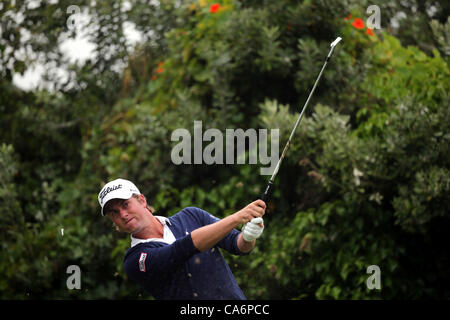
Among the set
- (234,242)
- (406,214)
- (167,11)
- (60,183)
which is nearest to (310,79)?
(406,214)

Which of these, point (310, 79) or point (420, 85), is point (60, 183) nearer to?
point (310, 79)

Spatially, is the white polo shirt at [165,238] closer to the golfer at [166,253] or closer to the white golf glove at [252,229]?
the golfer at [166,253]

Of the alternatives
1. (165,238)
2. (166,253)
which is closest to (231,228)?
(166,253)

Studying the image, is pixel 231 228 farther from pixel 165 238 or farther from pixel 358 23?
pixel 358 23

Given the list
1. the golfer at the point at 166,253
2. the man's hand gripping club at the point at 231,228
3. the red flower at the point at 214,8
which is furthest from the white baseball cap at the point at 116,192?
the red flower at the point at 214,8

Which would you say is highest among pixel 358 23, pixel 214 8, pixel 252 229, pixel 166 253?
pixel 214 8

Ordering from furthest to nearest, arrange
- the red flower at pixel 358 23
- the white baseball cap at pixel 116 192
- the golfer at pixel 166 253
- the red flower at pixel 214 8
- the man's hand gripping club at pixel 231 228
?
the red flower at pixel 214 8
the red flower at pixel 358 23
the white baseball cap at pixel 116 192
the golfer at pixel 166 253
the man's hand gripping club at pixel 231 228

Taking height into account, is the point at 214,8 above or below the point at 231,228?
above

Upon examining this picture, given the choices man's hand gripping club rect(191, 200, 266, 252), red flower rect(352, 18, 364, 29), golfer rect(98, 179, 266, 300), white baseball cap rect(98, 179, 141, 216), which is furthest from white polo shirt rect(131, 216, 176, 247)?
red flower rect(352, 18, 364, 29)

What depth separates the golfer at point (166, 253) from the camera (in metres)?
2.95

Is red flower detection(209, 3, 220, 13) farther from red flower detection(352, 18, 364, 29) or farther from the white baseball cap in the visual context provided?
the white baseball cap

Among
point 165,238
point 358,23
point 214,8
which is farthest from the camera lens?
point 214,8

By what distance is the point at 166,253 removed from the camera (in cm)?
290

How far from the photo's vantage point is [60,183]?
279 inches
